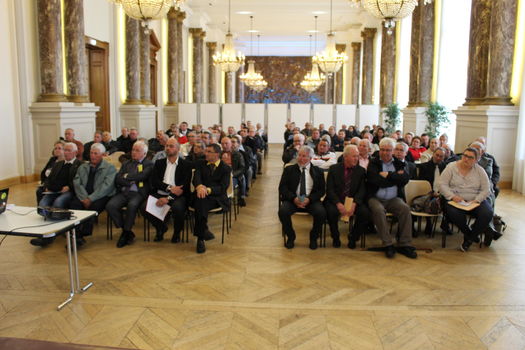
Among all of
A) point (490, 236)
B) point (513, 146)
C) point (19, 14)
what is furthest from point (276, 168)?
point (490, 236)

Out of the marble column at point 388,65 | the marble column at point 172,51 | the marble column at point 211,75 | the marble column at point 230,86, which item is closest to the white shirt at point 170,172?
the marble column at point 172,51

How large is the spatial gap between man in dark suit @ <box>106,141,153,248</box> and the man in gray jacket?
0.11 metres

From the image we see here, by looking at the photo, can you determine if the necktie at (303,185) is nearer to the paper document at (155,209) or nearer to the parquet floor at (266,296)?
the parquet floor at (266,296)

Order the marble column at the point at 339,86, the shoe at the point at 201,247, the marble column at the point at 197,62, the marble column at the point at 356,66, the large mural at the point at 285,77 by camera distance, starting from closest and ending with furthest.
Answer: the shoe at the point at 201,247, the marble column at the point at 197,62, the marble column at the point at 356,66, the marble column at the point at 339,86, the large mural at the point at 285,77

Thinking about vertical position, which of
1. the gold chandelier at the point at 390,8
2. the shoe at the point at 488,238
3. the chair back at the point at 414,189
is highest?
the gold chandelier at the point at 390,8

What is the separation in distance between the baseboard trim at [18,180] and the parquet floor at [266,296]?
3.97 meters

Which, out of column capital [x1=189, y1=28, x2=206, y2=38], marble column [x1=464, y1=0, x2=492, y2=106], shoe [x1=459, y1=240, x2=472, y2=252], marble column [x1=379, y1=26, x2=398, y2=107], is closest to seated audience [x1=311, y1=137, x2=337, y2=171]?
shoe [x1=459, y1=240, x2=472, y2=252]

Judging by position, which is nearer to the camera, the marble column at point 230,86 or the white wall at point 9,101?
the white wall at point 9,101

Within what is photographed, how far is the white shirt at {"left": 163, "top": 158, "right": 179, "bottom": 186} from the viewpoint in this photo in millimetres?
5977

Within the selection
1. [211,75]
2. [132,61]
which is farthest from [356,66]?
[132,61]

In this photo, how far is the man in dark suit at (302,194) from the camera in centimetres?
571

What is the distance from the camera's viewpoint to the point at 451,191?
577 centimetres

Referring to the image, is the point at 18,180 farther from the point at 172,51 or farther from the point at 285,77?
the point at 285,77

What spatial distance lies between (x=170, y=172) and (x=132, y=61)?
30.7 ft
